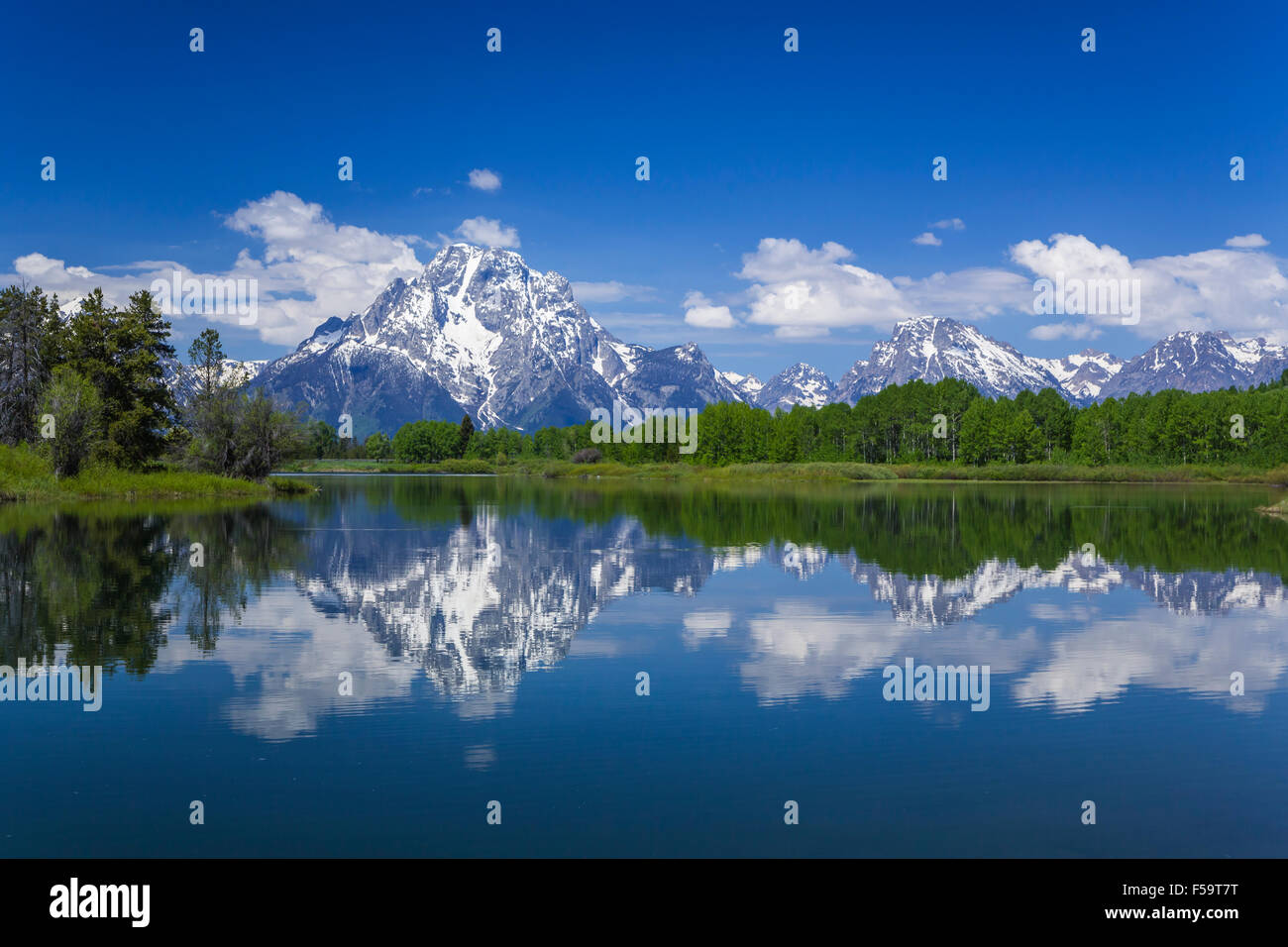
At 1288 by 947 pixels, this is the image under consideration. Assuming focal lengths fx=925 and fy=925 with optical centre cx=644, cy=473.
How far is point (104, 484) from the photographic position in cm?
6019

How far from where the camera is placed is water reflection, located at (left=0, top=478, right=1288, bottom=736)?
1353 centimetres

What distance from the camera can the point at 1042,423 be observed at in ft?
458

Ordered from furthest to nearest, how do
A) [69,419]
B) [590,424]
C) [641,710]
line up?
1. [590,424]
2. [69,419]
3. [641,710]

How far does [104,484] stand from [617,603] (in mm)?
52791

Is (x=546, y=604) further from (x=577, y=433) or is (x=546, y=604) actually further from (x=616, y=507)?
(x=577, y=433)

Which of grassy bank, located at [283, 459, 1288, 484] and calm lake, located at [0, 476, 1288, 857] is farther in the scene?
grassy bank, located at [283, 459, 1288, 484]

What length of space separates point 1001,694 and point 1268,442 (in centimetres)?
12532
